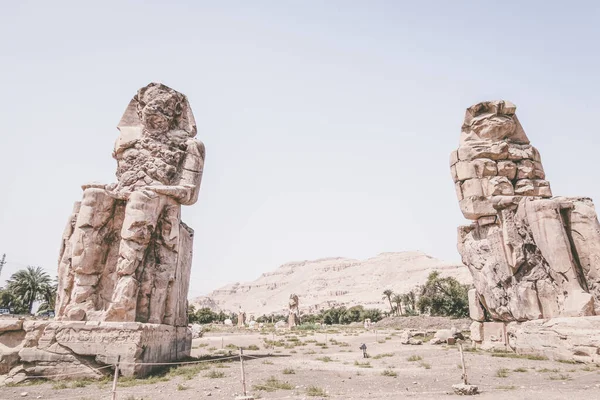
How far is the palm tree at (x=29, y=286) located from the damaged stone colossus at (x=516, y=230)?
4005 centimetres

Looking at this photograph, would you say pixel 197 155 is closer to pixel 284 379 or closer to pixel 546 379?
pixel 284 379

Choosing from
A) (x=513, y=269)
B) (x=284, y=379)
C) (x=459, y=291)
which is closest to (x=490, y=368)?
(x=513, y=269)

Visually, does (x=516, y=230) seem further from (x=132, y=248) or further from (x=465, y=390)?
(x=132, y=248)

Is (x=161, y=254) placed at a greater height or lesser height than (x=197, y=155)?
lesser

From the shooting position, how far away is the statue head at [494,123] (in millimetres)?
11266

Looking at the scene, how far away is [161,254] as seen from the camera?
8.33 metres

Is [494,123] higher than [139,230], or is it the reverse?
[494,123]

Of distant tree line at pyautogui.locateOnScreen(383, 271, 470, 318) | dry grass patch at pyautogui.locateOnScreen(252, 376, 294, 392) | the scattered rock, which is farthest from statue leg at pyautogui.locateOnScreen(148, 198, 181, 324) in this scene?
distant tree line at pyautogui.locateOnScreen(383, 271, 470, 318)

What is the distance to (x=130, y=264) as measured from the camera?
7.58 meters

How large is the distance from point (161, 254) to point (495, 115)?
31.6 feet

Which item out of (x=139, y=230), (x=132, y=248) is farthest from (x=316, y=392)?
(x=139, y=230)

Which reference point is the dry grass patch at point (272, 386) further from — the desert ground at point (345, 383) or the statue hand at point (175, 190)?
the statue hand at point (175, 190)

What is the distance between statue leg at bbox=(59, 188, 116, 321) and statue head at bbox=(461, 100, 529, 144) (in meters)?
9.69

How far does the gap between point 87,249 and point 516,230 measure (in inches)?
380
